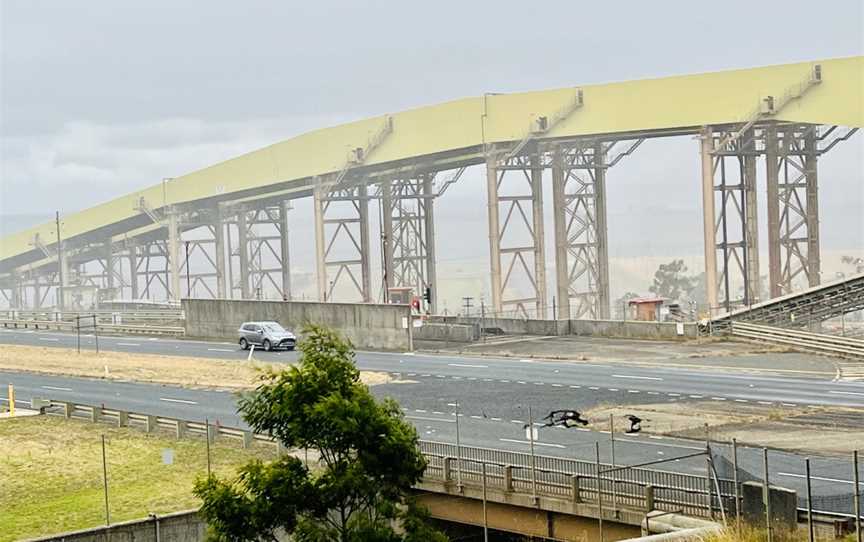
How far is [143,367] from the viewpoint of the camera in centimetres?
5628

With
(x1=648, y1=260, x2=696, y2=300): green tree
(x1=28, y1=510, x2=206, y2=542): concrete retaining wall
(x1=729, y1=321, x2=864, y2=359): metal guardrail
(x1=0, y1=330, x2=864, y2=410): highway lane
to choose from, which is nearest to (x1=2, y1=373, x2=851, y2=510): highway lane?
(x1=0, y1=330, x2=864, y2=410): highway lane

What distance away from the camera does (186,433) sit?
38469 mm

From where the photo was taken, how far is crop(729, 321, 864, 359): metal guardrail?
5009cm

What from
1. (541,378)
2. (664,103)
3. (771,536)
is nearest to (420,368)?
(541,378)

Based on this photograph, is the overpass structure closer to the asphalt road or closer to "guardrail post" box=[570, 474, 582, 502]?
the asphalt road

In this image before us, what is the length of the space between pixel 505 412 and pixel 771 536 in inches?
718

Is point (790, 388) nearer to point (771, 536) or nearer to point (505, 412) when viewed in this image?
point (505, 412)

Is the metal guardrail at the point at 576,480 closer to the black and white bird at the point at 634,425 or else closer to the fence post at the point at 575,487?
the fence post at the point at 575,487

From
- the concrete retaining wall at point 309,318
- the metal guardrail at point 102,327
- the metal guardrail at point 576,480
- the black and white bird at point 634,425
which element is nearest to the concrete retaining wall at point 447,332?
the concrete retaining wall at point 309,318

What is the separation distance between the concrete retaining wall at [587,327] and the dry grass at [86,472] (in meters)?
27.0

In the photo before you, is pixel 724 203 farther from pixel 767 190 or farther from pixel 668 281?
pixel 668 281

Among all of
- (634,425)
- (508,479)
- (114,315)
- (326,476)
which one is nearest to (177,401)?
(634,425)

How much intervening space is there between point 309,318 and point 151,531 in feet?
117

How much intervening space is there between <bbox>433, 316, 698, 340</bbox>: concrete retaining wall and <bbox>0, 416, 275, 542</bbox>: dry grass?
27.0 metres
